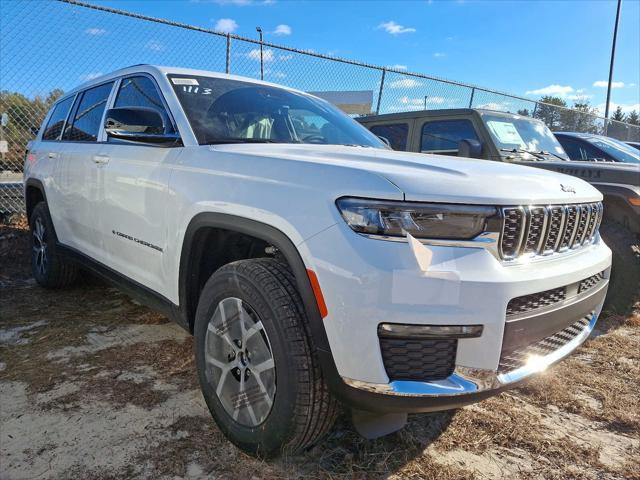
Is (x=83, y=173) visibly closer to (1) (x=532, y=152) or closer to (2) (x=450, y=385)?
(2) (x=450, y=385)

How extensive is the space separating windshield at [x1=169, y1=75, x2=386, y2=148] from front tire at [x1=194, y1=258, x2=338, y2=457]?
0.91 metres

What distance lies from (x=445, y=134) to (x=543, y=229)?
12.7 ft

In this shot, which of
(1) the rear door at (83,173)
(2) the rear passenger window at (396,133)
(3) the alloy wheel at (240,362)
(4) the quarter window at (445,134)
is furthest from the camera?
(2) the rear passenger window at (396,133)

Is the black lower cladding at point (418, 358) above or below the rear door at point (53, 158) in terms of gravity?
below

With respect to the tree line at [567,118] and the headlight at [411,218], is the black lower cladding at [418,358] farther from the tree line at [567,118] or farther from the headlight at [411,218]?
the tree line at [567,118]

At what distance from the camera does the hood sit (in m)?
1.72

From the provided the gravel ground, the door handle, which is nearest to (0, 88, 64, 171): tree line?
the door handle

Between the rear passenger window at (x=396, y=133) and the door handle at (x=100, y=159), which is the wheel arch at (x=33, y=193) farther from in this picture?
the rear passenger window at (x=396, y=133)

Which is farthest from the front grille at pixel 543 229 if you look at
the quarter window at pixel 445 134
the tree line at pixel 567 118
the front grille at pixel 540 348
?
the tree line at pixel 567 118

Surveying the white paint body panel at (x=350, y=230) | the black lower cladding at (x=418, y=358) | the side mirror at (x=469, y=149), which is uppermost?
the side mirror at (x=469, y=149)

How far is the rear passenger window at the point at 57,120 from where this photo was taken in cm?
430

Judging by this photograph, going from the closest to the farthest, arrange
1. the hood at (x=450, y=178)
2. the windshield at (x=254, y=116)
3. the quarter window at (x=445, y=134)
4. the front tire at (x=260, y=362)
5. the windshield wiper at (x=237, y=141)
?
the hood at (x=450, y=178) < the front tire at (x=260, y=362) < the windshield wiper at (x=237, y=141) < the windshield at (x=254, y=116) < the quarter window at (x=445, y=134)

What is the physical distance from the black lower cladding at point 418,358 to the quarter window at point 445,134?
408cm

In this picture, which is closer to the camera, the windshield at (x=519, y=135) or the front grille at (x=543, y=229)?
the front grille at (x=543, y=229)
